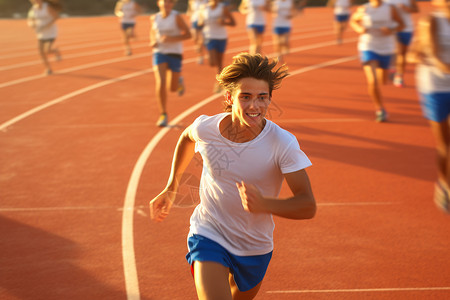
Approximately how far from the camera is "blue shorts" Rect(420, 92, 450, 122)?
227 inches

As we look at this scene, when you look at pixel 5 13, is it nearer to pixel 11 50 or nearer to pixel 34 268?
pixel 11 50

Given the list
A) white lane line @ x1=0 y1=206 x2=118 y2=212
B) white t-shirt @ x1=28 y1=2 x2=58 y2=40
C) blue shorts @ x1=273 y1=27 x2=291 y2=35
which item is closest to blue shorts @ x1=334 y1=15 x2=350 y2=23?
blue shorts @ x1=273 y1=27 x2=291 y2=35

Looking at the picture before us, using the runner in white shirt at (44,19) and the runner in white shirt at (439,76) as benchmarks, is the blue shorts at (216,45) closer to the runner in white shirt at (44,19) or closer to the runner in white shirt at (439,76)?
the runner in white shirt at (44,19)

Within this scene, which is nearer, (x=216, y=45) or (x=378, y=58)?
(x=378, y=58)

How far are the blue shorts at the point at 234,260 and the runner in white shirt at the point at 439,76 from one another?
10.9 feet

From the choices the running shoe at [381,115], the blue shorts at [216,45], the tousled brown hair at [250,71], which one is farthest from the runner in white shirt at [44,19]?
the tousled brown hair at [250,71]

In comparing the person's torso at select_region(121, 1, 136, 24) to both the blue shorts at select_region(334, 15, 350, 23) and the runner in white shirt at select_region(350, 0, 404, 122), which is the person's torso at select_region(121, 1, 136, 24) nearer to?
the blue shorts at select_region(334, 15, 350, 23)

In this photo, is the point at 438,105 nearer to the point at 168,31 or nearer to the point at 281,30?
the point at 168,31

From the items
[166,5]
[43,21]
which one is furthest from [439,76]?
[43,21]

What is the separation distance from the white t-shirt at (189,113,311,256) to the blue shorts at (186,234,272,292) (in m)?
0.03

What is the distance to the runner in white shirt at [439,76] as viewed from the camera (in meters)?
5.62

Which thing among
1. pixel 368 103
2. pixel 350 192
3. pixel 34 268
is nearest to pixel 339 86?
pixel 368 103

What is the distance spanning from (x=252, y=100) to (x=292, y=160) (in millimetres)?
395

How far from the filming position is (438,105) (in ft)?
19.0
